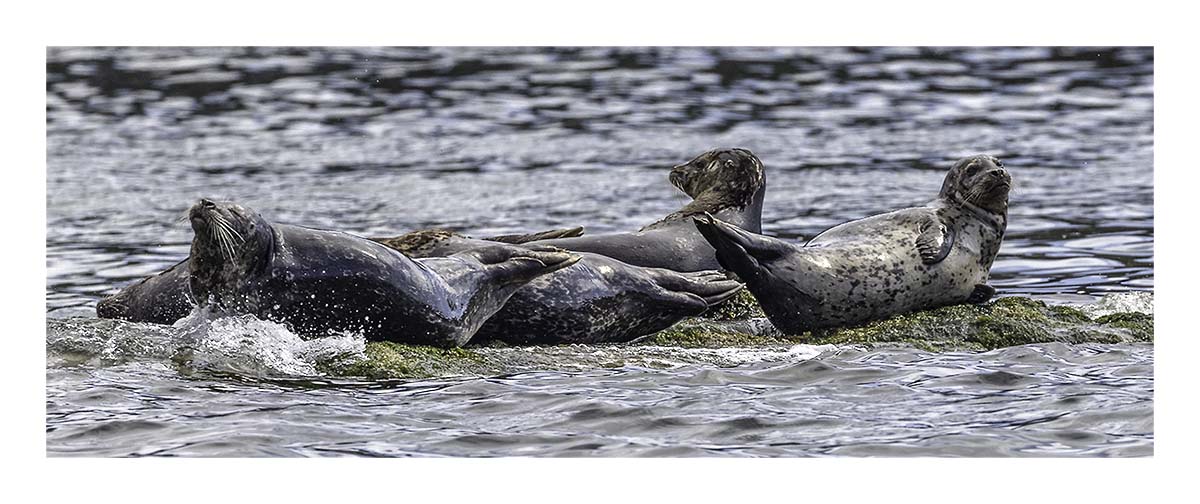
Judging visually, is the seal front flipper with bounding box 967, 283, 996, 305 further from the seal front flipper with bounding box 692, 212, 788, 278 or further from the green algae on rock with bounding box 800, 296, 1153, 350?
the seal front flipper with bounding box 692, 212, 788, 278

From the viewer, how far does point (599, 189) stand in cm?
1627

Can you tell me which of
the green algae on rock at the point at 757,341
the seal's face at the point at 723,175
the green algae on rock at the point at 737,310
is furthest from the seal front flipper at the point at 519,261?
the seal's face at the point at 723,175

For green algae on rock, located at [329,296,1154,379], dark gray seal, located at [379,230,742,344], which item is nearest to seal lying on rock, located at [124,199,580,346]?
green algae on rock, located at [329,296,1154,379]

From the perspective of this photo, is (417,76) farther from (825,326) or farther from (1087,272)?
(825,326)

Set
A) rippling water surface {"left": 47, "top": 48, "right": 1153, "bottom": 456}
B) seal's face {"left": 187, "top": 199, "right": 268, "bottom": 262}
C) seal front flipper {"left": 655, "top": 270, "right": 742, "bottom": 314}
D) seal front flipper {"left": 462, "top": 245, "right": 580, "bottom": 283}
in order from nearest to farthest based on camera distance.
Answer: rippling water surface {"left": 47, "top": 48, "right": 1153, "bottom": 456}, seal's face {"left": 187, "top": 199, "right": 268, "bottom": 262}, seal front flipper {"left": 462, "top": 245, "right": 580, "bottom": 283}, seal front flipper {"left": 655, "top": 270, "right": 742, "bottom": 314}

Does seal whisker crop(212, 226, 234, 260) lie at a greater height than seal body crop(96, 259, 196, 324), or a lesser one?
greater

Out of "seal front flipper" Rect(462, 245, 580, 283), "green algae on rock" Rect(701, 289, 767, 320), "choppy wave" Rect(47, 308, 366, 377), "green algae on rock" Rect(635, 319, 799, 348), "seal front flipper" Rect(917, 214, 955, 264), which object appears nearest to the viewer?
"choppy wave" Rect(47, 308, 366, 377)

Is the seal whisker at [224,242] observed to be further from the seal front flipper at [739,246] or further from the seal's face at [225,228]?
the seal front flipper at [739,246]

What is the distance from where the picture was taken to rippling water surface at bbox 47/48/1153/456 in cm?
767

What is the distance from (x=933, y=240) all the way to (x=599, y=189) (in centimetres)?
620

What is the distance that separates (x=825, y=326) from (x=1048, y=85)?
41.4ft

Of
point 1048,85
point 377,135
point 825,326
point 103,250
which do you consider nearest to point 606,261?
point 825,326

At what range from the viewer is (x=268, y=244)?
8836 mm

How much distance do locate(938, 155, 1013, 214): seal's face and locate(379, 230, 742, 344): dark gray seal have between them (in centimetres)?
155
